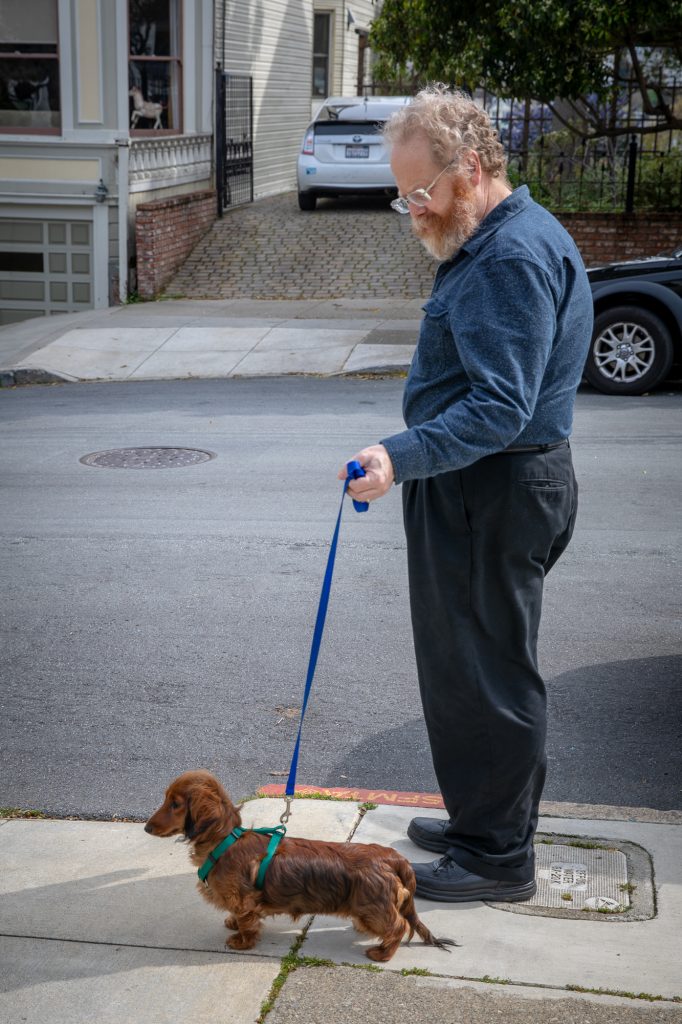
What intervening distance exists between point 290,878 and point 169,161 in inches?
683

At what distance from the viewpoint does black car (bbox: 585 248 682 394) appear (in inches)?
439

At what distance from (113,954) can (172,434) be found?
286 inches

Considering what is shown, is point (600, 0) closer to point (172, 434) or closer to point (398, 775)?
point (172, 434)

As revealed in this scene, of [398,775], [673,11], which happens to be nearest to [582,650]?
[398,775]

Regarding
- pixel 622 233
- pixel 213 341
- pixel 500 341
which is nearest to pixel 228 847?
pixel 500 341

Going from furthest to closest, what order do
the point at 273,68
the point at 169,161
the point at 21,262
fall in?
the point at 273,68 < the point at 169,161 < the point at 21,262

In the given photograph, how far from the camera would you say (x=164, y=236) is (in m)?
18.0

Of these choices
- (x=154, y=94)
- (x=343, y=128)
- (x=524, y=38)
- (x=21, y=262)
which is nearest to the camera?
(x=524, y=38)

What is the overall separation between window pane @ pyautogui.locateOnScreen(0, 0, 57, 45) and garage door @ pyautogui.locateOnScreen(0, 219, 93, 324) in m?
2.68

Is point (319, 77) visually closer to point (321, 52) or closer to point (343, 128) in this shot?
point (321, 52)

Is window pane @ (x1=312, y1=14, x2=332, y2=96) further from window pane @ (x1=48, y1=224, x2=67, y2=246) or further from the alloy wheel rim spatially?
the alloy wheel rim

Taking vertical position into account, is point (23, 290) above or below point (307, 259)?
below

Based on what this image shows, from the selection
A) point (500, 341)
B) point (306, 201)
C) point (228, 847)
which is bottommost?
point (228, 847)

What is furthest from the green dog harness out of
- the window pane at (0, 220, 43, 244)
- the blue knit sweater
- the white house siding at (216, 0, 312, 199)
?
the white house siding at (216, 0, 312, 199)
